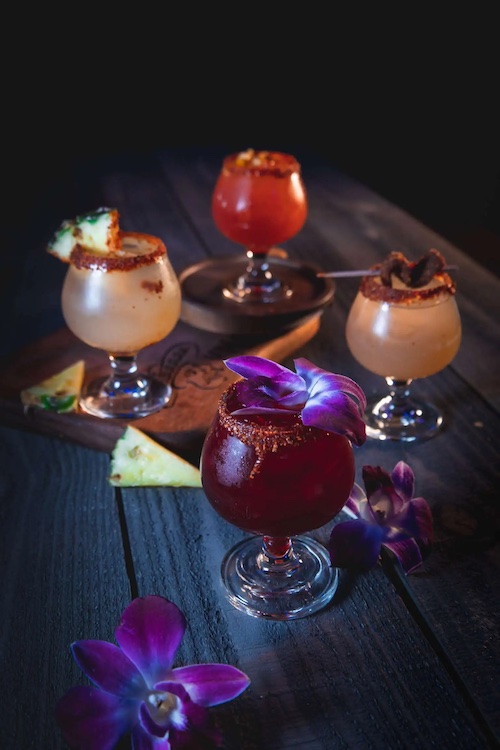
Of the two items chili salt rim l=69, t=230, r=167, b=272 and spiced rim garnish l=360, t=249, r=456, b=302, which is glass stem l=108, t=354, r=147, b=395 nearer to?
chili salt rim l=69, t=230, r=167, b=272

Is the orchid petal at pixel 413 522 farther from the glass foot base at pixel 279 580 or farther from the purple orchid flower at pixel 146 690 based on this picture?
the purple orchid flower at pixel 146 690

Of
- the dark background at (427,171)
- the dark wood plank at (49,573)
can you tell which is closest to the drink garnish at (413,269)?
the dark wood plank at (49,573)

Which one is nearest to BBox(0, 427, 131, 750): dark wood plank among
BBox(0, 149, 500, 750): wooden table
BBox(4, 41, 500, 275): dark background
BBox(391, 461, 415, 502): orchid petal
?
BBox(0, 149, 500, 750): wooden table

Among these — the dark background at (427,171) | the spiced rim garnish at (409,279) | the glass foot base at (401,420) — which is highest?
the spiced rim garnish at (409,279)

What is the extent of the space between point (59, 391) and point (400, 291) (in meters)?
0.53

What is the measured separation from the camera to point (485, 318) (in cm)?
149

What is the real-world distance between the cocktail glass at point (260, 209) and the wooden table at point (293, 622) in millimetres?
234

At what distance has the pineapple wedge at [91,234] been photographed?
118 centimetres

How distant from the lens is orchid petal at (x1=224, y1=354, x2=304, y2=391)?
2.74ft

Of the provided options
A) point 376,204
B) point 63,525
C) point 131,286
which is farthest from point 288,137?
point 63,525

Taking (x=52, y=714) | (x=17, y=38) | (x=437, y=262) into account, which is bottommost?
(x=17, y=38)

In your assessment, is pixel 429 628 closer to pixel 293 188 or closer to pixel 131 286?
pixel 131 286

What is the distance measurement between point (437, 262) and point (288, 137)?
264 centimetres

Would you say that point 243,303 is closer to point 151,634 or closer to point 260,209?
point 260,209
